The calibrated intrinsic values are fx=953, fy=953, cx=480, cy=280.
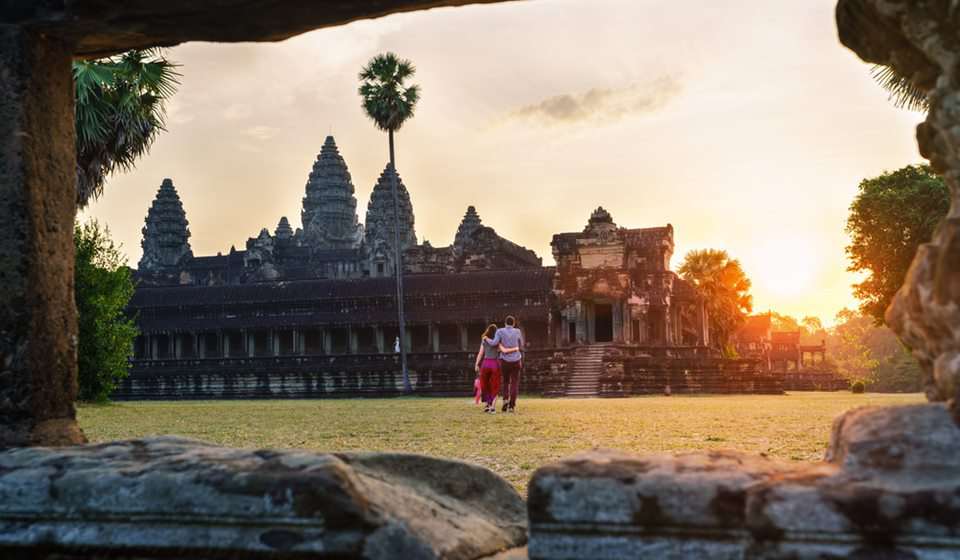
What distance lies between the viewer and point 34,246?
398 centimetres

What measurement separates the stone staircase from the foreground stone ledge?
88.0 feet

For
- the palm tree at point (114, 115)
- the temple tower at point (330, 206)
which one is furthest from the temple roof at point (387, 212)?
the palm tree at point (114, 115)

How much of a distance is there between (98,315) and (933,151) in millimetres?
23304

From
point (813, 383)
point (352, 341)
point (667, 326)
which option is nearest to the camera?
point (667, 326)

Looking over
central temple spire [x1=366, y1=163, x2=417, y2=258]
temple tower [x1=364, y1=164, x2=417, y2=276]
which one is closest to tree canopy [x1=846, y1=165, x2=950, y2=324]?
temple tower [x1=364, y1=164, x2=417, y2=276]

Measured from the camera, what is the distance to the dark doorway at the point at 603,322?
128 feet

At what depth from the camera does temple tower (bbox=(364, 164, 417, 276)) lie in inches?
2405

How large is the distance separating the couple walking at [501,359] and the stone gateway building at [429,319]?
1516 centimetres

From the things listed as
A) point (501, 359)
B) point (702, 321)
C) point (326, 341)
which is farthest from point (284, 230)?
point (501, 359)

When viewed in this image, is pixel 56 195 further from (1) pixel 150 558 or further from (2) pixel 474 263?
(2) pixel 474 263

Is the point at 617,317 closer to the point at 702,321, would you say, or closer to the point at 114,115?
A: the point at 702,321

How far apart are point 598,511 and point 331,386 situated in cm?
3250

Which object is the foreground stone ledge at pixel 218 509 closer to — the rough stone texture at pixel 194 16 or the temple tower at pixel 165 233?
the rough stone texture at pixel 194 16

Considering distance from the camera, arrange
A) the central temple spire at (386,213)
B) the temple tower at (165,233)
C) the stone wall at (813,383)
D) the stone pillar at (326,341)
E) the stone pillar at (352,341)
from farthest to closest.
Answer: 1. the temple tower at (165,233)
2. the central temple spire at (386,213)
3. the stone pillar at (352,341)
4. the stone pillar at (326,341)
5. the stone wall at (813,383)
